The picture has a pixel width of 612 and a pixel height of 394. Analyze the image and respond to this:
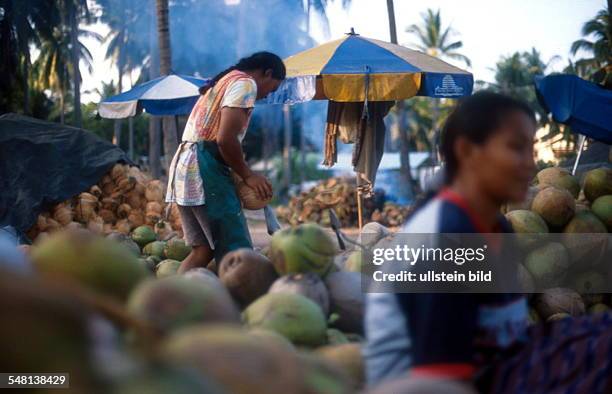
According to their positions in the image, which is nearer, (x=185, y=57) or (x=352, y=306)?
(x=352, y=306)

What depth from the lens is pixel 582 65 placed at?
39.8m

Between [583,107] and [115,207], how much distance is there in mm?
6040

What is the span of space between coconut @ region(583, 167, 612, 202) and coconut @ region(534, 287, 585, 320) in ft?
3.86

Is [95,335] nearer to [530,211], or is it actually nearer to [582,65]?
[530,211]

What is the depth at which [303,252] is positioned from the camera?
9.47 feet

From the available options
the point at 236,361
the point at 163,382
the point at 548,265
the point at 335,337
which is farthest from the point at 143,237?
the point at 163,382

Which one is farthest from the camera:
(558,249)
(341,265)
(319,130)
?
(319,130)

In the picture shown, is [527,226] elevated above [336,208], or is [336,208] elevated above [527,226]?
[527,226]

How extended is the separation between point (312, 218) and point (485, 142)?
48.1ft

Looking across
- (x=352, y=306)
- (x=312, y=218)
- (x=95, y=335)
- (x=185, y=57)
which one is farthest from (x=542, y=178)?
(x=185, y=57)

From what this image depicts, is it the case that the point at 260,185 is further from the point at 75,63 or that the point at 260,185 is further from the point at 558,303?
the point at 75,63

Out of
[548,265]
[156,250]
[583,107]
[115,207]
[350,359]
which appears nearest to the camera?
[350,359]

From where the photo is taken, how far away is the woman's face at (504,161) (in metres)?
2.01

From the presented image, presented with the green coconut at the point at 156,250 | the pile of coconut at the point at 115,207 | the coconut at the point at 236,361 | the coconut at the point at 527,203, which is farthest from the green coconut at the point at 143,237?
the coconut at the point at 236,361
